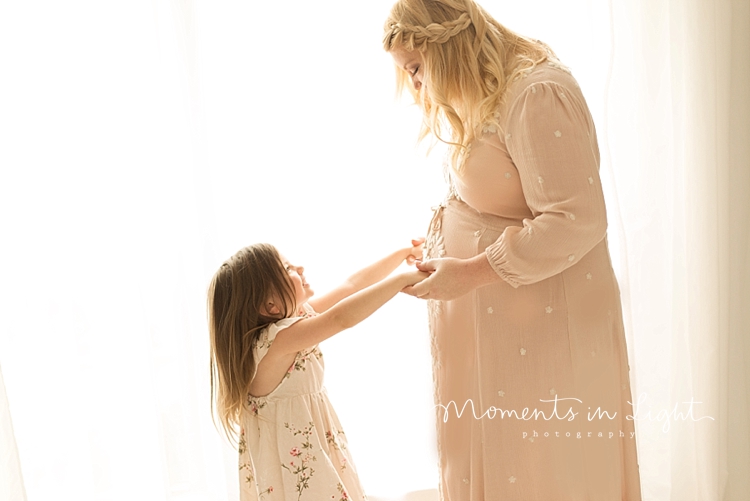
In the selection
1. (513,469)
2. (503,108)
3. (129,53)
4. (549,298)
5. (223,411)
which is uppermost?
(129,53)

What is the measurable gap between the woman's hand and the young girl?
0.80 feet

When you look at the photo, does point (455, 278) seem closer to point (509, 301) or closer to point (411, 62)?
point (509, 301)

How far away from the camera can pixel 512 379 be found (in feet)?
4.47

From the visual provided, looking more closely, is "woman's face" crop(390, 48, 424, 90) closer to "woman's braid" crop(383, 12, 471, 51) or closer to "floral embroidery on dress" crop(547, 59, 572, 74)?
"woman's braid" crop(383, 12, 471, 51)

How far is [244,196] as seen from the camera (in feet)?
6.80

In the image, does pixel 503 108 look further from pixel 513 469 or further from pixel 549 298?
pixel 513 469

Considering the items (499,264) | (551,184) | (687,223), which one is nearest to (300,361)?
(499,264)

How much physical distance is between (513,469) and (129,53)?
150cm

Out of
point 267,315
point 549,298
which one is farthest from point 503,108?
point 267,315

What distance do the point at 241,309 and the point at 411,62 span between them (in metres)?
0.64

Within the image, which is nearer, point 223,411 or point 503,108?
point 503,108

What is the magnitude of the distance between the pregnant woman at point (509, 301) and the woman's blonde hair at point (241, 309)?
0.36 m

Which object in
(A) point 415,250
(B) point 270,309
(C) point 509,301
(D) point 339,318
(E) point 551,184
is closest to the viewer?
(E) point 551,184

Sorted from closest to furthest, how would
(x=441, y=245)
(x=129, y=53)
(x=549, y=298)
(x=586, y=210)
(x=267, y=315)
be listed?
1. (x=586, y=210)
2. (x=549, y=298)
3. (x=441, y=245)
4. (x=267, y=315)
5. (x=129, y=53)
